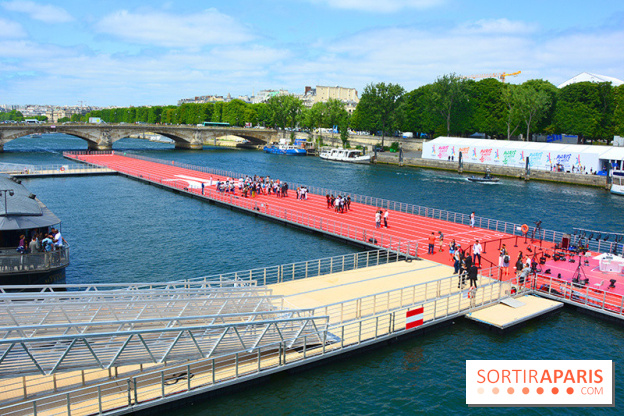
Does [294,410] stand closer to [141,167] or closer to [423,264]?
[423,264]

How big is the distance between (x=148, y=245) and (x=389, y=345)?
66.6 feet

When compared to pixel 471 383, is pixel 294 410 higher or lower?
lower

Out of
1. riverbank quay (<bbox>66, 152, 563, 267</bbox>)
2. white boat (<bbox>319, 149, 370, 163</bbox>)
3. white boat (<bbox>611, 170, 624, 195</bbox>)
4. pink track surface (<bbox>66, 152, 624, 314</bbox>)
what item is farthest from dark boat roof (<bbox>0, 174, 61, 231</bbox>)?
white boat (<bbox>319, 149, 370, 163</bbox>)

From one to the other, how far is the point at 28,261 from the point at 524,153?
75471 mm

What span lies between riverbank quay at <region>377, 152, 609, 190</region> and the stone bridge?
4203 cm

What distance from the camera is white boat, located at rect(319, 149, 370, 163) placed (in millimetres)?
104181

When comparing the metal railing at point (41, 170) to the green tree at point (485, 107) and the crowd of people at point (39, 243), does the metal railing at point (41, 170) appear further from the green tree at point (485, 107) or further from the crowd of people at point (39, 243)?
the green tree at point (485, 107)

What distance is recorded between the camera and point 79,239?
35.2m

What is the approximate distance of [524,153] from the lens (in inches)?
3204

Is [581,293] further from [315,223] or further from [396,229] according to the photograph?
[315,223]

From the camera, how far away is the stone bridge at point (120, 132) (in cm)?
9881

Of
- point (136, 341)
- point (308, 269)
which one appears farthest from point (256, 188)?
point (136, 341)

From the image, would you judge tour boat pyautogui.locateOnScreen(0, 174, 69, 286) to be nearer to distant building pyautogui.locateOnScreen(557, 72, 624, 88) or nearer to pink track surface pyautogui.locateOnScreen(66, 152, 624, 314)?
pink track surface pyautogui.locateOnScreen(66, 152, 624, 314)

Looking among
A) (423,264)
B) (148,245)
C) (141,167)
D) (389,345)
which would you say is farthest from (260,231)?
(141,167)
